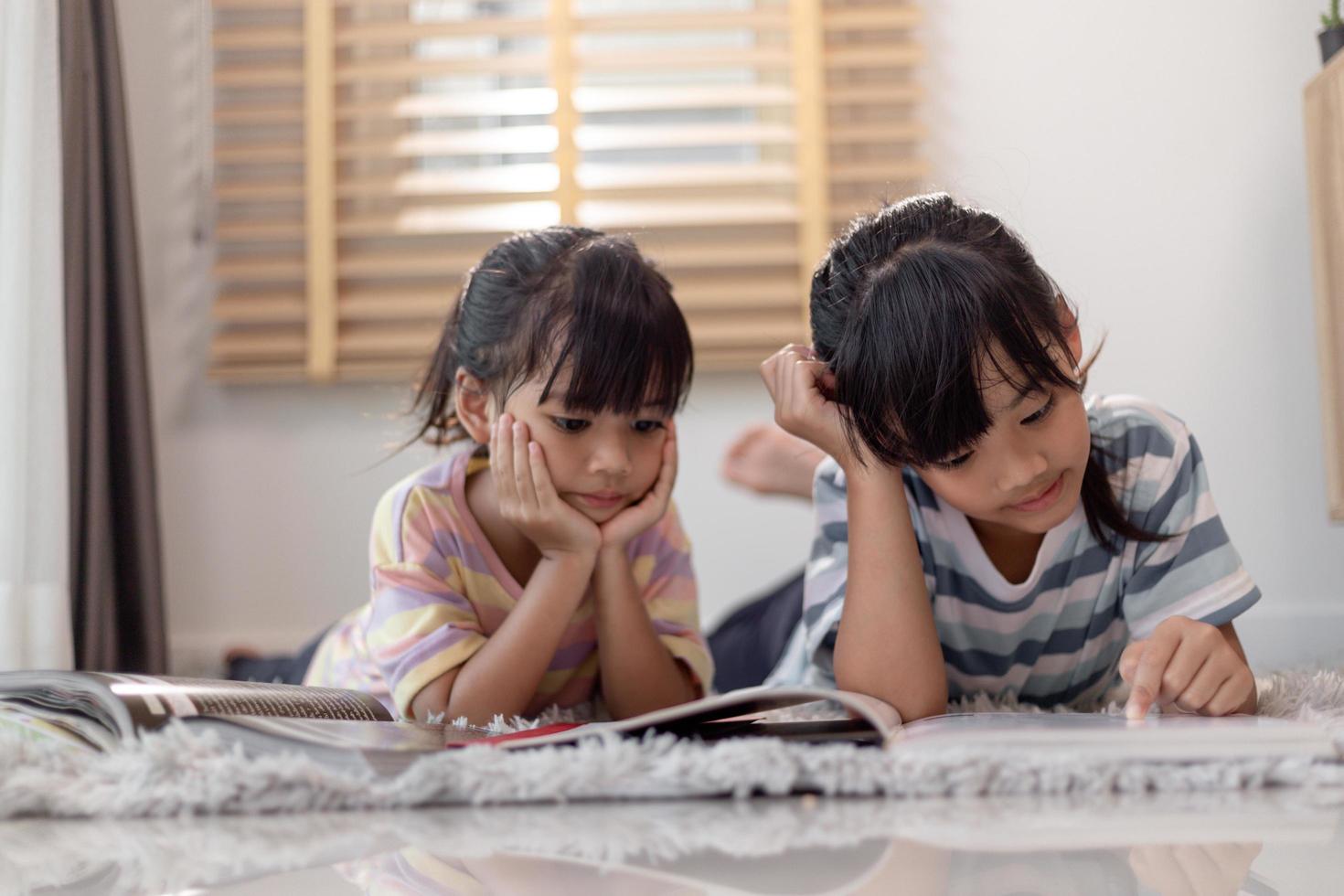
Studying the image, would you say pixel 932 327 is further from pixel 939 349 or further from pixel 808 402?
pixel 808 402

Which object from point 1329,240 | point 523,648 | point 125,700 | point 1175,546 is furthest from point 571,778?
point 1329,240

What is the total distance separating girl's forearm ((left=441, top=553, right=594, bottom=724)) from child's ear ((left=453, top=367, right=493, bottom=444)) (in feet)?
0.49

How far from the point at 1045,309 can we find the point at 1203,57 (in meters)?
Result: 1.38

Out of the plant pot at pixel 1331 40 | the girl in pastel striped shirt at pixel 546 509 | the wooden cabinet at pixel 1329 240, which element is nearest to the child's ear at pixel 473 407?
the girl in pastel striped shirt at pixel 546 509

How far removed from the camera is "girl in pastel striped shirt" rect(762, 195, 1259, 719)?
0.84 metres

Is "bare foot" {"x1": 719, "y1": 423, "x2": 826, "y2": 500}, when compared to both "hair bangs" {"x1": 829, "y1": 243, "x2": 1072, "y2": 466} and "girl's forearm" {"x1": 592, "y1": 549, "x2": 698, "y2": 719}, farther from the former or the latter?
"hair bangs" {"x1": 829, "y1": 243, "x2": 1072, "y2": 466}

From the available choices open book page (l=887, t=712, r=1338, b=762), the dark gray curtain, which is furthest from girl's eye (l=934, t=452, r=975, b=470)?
the dark gray curtain

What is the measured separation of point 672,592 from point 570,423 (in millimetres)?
221

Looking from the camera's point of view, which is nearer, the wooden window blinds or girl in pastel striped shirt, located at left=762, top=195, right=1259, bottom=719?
girl in pastel striped shirt, located at left=762, top=195, right=1259, bottom=719

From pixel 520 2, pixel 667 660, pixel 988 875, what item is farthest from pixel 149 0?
pixel 988 875

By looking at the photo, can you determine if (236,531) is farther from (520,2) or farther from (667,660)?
(667,660)

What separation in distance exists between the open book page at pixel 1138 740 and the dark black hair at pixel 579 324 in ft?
1.31

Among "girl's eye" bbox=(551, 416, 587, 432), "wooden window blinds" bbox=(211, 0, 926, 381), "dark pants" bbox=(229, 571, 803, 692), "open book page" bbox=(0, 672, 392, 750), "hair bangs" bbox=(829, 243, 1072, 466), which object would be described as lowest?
"dark pants" bbox=(229, 571, 803, 692)

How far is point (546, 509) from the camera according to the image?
97 cm
